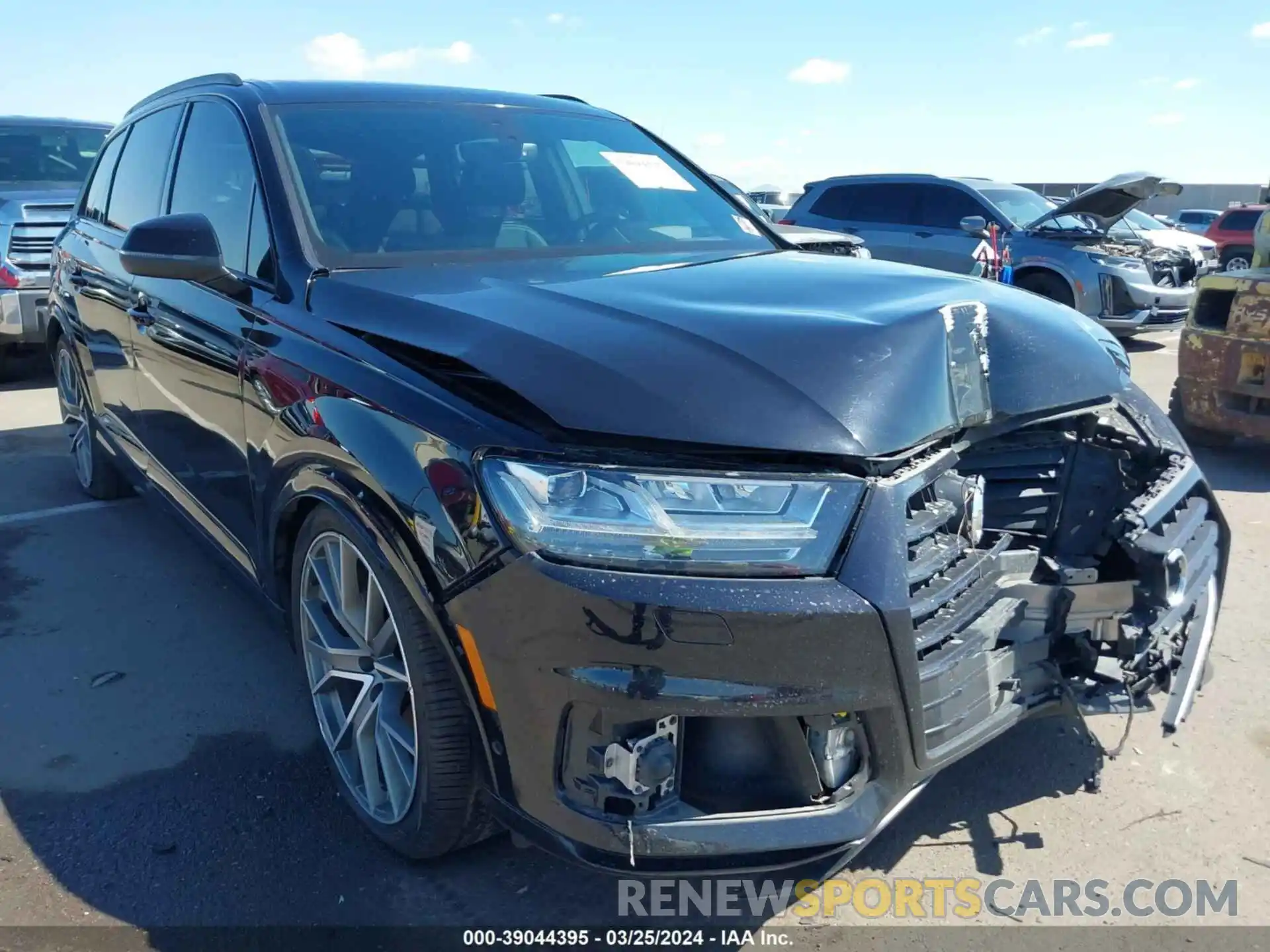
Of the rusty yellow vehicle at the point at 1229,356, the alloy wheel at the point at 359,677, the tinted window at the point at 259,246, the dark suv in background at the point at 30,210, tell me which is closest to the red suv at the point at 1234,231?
the rusty yellow vehicle at the point at 1229,356

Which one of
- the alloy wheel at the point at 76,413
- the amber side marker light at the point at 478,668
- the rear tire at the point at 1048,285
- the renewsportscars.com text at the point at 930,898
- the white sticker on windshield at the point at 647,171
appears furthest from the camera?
the rear tire at the point at 1048,285

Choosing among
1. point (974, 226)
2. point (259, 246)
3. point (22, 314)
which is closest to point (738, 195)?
point (259, 246)

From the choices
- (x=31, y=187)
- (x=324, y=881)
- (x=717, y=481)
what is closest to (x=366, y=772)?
(x=324, y=881)

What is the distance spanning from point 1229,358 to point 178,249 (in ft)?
17.4

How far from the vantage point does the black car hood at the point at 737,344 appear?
192cm

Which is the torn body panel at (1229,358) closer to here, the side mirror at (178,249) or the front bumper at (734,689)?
the front bumper at (734,689)

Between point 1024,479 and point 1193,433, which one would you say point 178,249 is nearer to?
point 1024,479

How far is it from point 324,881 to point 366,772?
26cm

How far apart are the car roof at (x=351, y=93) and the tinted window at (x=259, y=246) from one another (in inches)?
16.5

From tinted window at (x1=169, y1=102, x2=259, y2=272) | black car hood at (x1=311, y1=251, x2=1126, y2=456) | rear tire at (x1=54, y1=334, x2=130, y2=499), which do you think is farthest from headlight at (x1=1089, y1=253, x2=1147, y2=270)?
tinted window at (x1=169, y1=102, x2=259, y2=272)

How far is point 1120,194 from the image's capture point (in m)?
6.02

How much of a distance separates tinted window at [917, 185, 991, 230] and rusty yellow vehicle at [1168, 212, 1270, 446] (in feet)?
20.2

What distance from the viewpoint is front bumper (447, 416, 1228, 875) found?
1.83 m

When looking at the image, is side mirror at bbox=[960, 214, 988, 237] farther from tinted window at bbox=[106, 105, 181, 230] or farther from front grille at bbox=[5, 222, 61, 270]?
tinted window at bbox=[106, 105, 181, 230]
